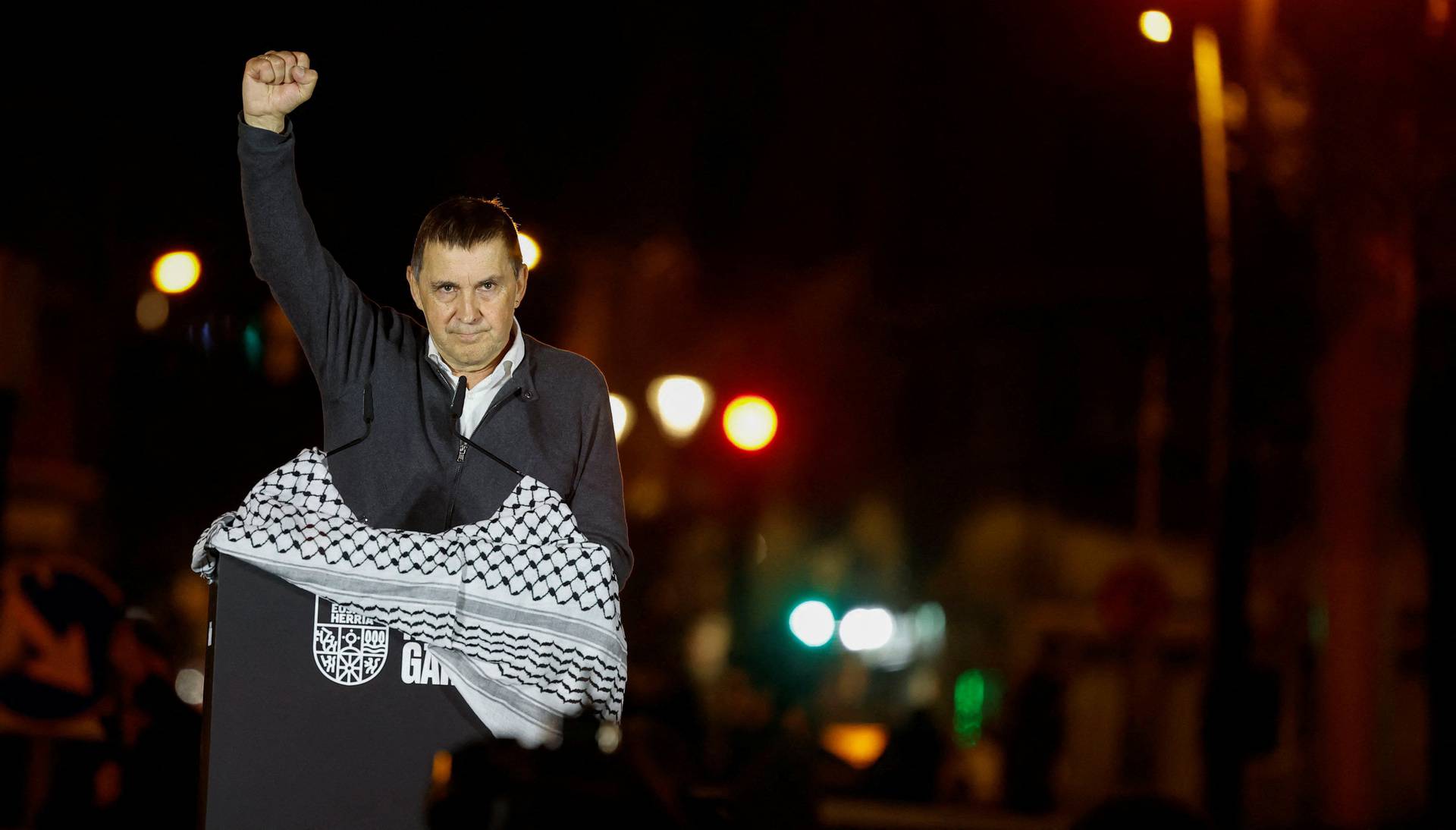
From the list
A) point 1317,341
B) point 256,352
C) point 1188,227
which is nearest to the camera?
point 256,352

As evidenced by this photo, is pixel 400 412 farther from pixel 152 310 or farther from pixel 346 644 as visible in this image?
pixel 152 310

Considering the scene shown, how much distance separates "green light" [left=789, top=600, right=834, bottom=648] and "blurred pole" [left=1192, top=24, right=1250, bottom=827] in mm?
2733

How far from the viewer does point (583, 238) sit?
1022 centimetres

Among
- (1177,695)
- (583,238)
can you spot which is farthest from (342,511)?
(1177,695)

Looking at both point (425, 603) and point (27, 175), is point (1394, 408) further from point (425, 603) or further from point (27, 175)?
point (425, 603)

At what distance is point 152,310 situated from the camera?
5570mm

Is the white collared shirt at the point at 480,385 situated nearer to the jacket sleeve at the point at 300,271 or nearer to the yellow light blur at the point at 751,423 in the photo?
the jacket sleeve at the point at 300,271

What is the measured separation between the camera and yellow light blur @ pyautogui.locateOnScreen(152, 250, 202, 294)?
450 centimetres

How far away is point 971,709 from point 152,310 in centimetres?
2293

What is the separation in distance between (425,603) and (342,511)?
0.85 feet

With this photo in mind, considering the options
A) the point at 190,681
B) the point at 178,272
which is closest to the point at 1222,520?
the point at 178,272

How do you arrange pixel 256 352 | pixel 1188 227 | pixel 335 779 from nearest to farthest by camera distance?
pixel 335 779, pixel 256 352, pixel 1188 227

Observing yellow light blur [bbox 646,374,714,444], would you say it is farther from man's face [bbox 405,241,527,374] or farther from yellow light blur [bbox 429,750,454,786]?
yellow light blur [bbox 429,750,454,786]

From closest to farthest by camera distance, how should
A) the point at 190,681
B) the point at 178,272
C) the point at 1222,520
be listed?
the point at 178,272
the point at 1222,520
the point at 190,681
